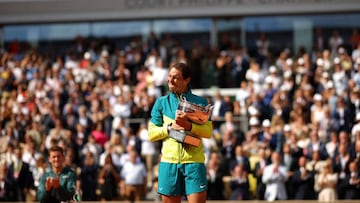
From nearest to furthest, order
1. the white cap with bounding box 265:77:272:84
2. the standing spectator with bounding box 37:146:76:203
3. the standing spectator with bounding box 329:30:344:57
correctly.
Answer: the standing spectator with bounding box 37:146:76:203 < the white cap with bounding box 265:77:272:84 < the standing spectator with bounding box 329:30:344:57

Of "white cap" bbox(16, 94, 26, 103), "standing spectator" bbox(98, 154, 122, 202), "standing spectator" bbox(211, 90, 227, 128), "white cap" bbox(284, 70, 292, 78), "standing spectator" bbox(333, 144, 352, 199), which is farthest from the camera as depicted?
"white cap" bbox(16, 94, 26, 103)

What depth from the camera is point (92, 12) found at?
29.2 m

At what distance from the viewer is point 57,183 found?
11.2 meters

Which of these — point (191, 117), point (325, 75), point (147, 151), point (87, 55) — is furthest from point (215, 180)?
point (191, 117)

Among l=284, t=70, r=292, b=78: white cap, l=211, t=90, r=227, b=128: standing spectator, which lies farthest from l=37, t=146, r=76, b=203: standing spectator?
l=284, t=70, r=292, b=78: white cap

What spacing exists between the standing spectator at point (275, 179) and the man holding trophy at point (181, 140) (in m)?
10.1

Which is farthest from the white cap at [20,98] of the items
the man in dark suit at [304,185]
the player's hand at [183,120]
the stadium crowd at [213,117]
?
the player's hand at [183,120]

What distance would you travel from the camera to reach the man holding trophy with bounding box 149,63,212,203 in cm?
960

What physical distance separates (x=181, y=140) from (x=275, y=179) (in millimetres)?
10385

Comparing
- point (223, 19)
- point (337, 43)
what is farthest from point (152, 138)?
point (223, 19)

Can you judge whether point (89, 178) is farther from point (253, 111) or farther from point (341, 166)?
point (341, 166)

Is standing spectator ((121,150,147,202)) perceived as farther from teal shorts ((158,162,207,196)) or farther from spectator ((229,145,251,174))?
teal shorts ((158,162,207,196))

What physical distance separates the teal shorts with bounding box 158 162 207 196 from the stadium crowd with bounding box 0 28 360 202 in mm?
10065

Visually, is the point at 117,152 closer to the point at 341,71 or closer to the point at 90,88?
the point at 90,88
